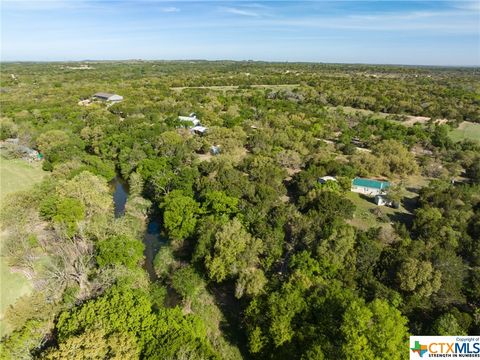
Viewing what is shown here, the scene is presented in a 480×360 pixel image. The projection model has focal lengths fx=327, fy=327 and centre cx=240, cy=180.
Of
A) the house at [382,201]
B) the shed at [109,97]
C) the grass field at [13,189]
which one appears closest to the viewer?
the grass field at [13,189]

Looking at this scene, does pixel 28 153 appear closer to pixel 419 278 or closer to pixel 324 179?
pixel 324 179

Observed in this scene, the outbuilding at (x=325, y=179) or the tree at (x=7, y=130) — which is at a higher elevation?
the tree at (x=7, y=130)

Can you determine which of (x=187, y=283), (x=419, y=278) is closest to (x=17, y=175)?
(x=187, y=283)

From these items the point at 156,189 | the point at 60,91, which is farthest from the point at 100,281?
the point at 60,91

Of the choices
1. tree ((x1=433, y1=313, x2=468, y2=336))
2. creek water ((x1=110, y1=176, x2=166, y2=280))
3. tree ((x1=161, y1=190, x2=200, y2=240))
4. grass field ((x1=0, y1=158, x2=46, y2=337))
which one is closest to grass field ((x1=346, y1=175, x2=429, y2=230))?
tree ((x1=433, y1=313, x2=468, y2=336))

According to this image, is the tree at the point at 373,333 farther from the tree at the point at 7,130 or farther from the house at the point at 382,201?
the tree at the point at 7,130

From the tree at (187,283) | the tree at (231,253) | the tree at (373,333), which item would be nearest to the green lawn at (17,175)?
the tree at (187,283)

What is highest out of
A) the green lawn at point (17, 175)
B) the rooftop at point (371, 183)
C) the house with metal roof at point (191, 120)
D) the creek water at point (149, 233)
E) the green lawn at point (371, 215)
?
the house with metal roof at point (191, 120)
